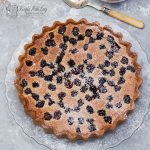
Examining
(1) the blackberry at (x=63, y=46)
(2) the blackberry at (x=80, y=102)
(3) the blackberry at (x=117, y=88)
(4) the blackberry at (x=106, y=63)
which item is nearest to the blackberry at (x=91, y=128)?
(2) the blackberry at (x=80, y=102)

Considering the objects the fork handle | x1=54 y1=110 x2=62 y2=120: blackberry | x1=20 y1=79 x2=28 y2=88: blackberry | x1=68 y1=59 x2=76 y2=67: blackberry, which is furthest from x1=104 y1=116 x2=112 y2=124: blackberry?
the fork handle

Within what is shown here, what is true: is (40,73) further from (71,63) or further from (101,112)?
(101,112)

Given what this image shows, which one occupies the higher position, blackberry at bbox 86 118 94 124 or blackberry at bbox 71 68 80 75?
blackberry at bbox 71 68 80 75

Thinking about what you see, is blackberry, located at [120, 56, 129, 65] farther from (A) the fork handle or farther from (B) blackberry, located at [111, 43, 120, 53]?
(A) the fork handle

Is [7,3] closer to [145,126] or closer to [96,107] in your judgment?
[96,107]

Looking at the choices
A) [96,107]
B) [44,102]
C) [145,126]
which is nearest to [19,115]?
[44,102]

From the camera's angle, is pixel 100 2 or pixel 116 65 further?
pixel 100 2

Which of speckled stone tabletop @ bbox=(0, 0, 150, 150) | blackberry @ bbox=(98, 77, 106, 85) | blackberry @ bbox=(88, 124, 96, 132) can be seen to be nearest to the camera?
blackberry @ bbox=(88, 124, 96, 132)

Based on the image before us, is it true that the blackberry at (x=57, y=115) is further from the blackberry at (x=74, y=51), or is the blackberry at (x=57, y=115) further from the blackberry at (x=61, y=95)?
the blackberry at (x=74, y=51)
